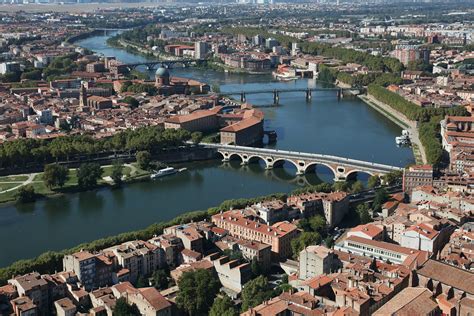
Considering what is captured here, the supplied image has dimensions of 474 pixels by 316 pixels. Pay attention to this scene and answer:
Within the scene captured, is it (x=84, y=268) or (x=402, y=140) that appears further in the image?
(x=402, y=140)

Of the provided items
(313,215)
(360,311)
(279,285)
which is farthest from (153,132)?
(360,311)

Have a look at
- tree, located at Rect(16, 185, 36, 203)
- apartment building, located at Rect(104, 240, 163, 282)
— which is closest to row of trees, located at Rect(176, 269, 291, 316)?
apartment building, located at Rect(104, 240, 163, 282)

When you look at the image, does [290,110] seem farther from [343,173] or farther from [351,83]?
[343,173]

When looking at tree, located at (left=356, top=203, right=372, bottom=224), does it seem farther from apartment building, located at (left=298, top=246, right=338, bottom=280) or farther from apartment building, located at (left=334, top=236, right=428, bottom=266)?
apartment building, located at (left=298, top=246, right=338, bottom=280)

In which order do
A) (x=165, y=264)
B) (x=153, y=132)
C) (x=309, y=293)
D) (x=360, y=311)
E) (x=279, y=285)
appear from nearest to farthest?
(x=360, y=311) < (x=309, y=293) < (x=279, y=285) < (x=165, y=264) < (x=153, y=132)

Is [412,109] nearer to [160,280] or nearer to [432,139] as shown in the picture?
[432,139]

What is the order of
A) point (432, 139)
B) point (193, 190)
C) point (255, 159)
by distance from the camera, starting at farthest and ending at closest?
point (432, 139) → point (255, 159) → point (193, 190)

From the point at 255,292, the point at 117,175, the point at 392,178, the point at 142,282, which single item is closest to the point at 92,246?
the point at 142,282
